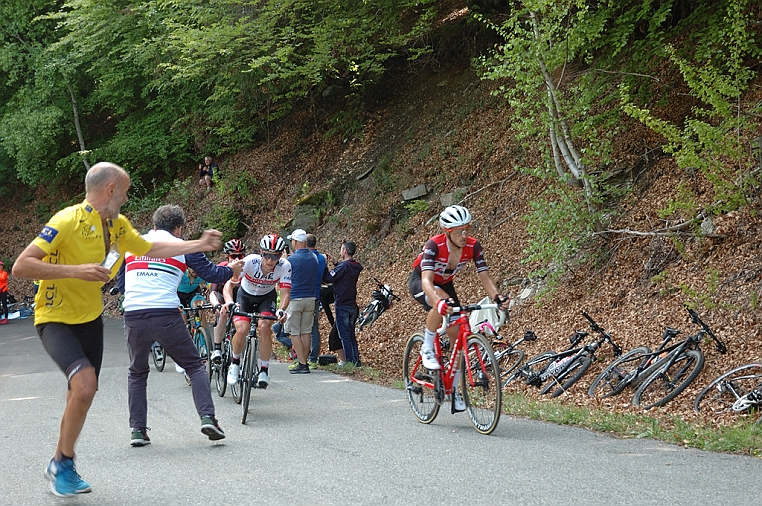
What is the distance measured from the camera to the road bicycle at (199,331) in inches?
446

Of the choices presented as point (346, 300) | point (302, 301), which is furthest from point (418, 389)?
point (346, 300)

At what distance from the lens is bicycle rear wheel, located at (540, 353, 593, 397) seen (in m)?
10.4

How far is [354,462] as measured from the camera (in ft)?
21.5

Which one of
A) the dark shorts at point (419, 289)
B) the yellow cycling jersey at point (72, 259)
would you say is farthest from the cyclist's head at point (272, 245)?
the yellow cycling jersey at point (72, 259)

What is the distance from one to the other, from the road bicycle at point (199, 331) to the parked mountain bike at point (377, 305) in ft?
15.2

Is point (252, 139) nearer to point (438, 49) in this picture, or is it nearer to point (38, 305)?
point (438, 49)

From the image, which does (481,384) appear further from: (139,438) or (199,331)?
(199,331)

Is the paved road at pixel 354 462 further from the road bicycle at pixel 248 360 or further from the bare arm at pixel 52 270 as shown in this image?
the bare arm at pixel 52 270

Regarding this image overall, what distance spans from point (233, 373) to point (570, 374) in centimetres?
426

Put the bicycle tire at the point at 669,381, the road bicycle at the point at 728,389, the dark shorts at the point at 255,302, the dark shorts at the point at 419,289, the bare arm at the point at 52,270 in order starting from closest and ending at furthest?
the bare arm at the point at 52,270 → the road bicycle at the point at 728,389 → the dark shorts at the point at 419,289 → the bicycle tire at the point at 669,381 → the dark shorts at the point at 255,302

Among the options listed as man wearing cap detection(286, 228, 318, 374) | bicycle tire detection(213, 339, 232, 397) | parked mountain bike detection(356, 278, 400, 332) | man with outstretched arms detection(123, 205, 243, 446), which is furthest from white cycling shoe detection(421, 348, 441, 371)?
parked mountain bike detection(356, 278, 400, 332)

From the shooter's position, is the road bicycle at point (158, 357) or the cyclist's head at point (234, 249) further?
the road bicycle at point (158, 357)

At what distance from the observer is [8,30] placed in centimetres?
3444

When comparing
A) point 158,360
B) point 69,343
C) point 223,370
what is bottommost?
point 158,360
